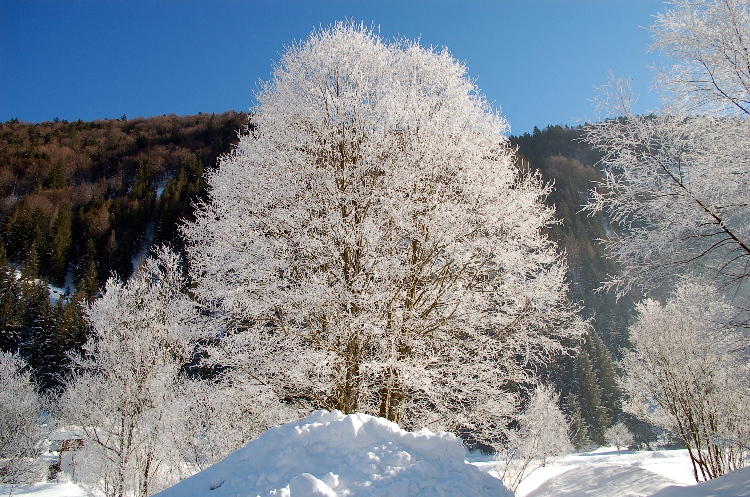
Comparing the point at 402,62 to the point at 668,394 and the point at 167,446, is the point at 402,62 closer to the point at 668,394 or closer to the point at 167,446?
the point at 167,446

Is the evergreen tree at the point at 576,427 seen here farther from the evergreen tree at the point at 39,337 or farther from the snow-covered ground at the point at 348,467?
the evergreen tree at the point at 39,337

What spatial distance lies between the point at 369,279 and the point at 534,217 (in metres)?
2.92

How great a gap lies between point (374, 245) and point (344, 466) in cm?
289

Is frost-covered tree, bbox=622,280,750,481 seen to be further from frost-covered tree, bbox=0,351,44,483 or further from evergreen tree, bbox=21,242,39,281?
evergreen tree, bbox=21,242,39,281

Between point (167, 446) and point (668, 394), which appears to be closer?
point (167, 446)

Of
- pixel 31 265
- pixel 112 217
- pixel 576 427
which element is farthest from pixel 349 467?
pixel 112 217

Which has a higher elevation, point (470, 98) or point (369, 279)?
point (470, 98)

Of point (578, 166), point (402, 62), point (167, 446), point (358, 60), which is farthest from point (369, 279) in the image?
point (578, 166)

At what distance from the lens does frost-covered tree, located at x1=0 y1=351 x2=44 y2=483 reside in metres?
25.5

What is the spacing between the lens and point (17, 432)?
2758 centimetres

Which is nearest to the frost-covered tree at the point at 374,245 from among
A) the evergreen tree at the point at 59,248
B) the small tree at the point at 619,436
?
the small tree at the point at 619,436

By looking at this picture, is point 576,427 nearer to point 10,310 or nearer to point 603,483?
point 603,483

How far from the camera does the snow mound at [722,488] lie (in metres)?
4.54

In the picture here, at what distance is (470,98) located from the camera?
759 centimetres
